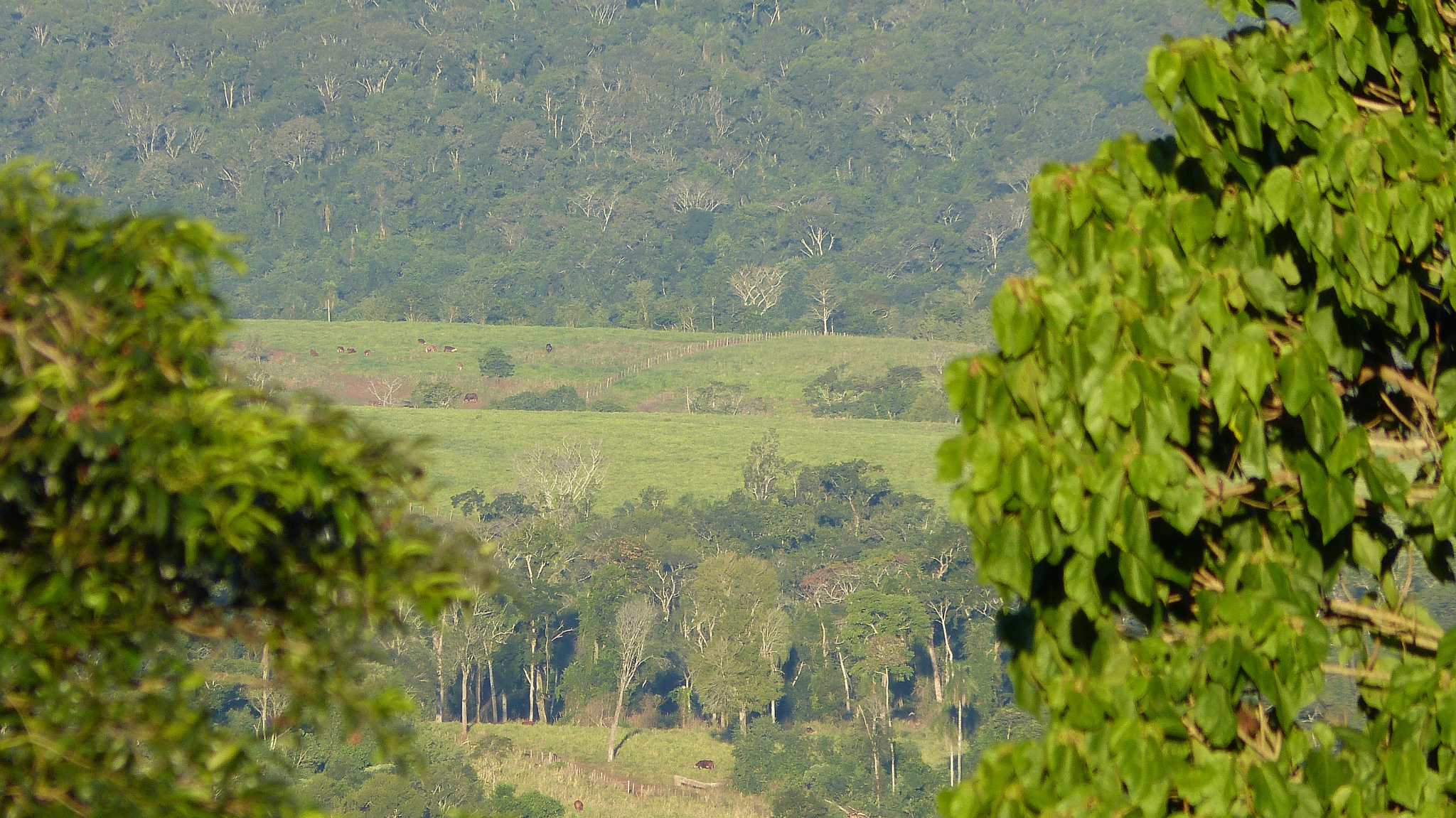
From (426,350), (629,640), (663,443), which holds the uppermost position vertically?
(426,350)

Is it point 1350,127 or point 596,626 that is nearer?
point 1350,127

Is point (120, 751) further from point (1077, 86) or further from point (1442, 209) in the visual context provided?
point (1077, 86)

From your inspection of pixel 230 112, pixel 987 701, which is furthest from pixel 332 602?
pixel 230 112

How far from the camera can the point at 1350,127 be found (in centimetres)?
411

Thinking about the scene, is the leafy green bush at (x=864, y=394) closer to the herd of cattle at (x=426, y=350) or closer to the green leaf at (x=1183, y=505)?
the herd of cattle at (x=426, y=350)

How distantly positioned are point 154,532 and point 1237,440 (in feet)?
8.48

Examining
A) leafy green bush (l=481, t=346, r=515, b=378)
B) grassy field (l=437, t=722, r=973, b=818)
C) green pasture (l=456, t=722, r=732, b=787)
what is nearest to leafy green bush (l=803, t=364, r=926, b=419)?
leafy green bush (l=481, t=346, r=515, b=378)

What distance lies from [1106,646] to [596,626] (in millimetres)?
57489

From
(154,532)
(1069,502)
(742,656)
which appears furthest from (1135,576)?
(742,656)

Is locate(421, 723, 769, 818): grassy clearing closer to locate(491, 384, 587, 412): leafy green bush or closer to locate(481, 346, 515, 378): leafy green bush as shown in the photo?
locate(491, 384, 587, 412): leafy green bush

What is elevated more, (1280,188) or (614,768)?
(1280,188)

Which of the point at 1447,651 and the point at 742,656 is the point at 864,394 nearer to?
the point at 742,656

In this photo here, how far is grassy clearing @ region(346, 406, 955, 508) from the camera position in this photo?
83.1 metres

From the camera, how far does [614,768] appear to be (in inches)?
2185
